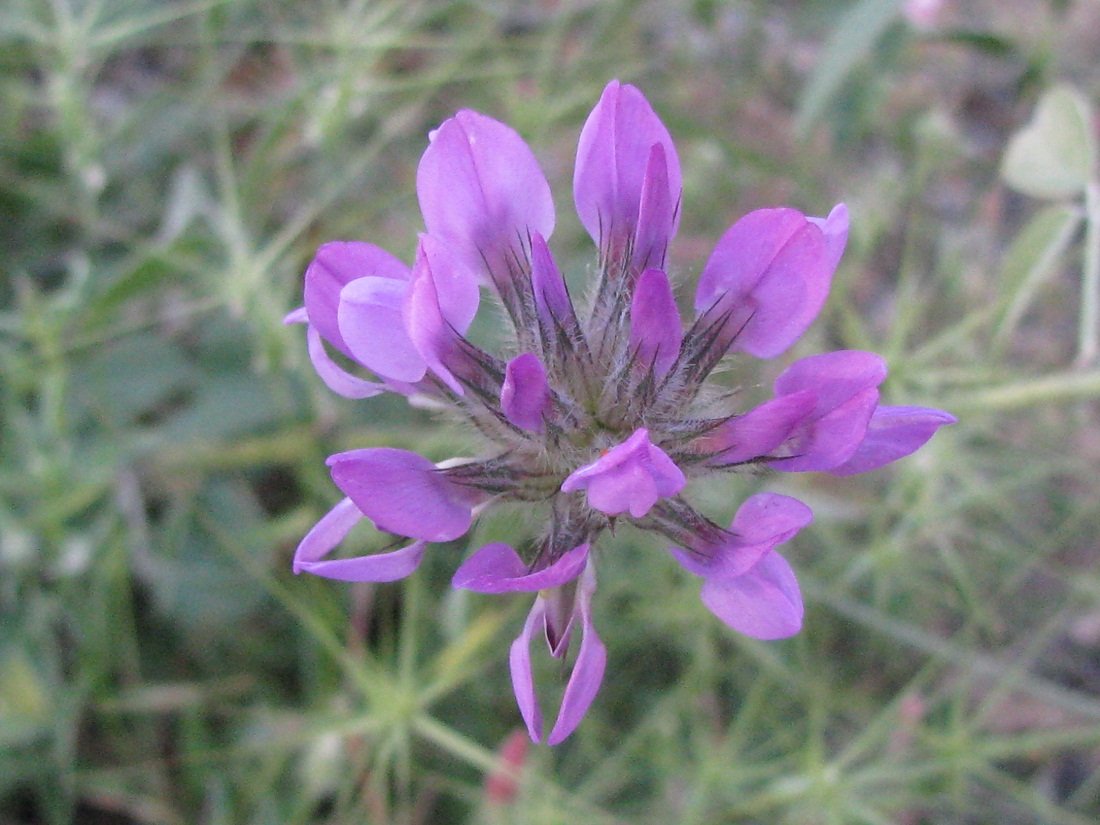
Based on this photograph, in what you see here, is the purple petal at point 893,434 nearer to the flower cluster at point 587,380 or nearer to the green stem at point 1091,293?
the flower cluster at point 587,380

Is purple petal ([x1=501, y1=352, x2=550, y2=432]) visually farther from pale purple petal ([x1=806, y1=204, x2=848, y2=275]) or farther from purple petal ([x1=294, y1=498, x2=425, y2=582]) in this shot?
pale purple petal ([x1=806, y1=204, x2=848, y2=275])

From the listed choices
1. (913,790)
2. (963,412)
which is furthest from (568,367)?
(913,790)

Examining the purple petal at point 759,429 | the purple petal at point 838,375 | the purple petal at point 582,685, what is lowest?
the purple petal at point 582,685

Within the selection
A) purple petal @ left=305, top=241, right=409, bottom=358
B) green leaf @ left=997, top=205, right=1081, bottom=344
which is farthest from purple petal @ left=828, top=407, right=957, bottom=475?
green leaf @ left=997, top=205, right=1081, bottom=344

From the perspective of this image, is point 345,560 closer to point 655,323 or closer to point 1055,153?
point 655,323

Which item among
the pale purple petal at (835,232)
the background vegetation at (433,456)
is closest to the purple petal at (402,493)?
the pale purple petal at (835,232)

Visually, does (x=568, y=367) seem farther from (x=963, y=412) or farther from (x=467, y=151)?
(x=963, y=412)

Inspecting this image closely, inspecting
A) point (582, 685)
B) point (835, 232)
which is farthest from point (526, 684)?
point (835, 232)
